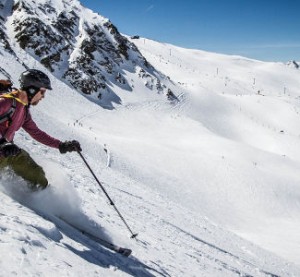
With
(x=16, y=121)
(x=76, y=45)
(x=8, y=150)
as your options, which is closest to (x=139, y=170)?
(x=16, y=121)

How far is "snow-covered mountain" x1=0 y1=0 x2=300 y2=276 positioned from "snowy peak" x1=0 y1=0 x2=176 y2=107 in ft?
0.77

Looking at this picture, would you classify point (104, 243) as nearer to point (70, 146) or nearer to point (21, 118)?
point (70, 146)

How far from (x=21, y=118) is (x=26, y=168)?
0.97m

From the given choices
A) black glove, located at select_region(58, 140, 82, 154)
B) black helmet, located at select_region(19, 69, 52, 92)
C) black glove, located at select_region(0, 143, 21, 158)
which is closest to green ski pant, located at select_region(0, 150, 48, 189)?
black glove, located at select_region(58, 140, 82, 154)

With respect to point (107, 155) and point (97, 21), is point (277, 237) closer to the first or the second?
point (107, 155)

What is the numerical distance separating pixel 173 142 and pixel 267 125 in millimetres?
29272

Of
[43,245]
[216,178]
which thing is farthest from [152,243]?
[216,178]

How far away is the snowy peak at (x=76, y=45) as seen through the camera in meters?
56.0

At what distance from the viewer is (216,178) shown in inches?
1330

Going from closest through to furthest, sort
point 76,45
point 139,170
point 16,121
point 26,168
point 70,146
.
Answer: point 16,121 → point 26,168 → point 70,146 → point 139,170 → point 76,45

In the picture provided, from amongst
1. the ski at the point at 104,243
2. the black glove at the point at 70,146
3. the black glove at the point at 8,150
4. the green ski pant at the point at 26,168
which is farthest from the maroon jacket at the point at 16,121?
the ski at the point at 104,243

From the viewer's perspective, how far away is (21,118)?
7.19m

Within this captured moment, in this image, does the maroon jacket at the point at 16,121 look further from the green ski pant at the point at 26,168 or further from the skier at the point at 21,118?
the green ski pant at the point at 26,168

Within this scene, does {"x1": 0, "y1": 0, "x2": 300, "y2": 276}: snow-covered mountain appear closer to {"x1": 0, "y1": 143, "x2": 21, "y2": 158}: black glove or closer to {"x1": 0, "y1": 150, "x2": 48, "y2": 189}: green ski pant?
{"x1": 0, "y1": 150, "x2": 48, "y2": 189}: green ski pant
